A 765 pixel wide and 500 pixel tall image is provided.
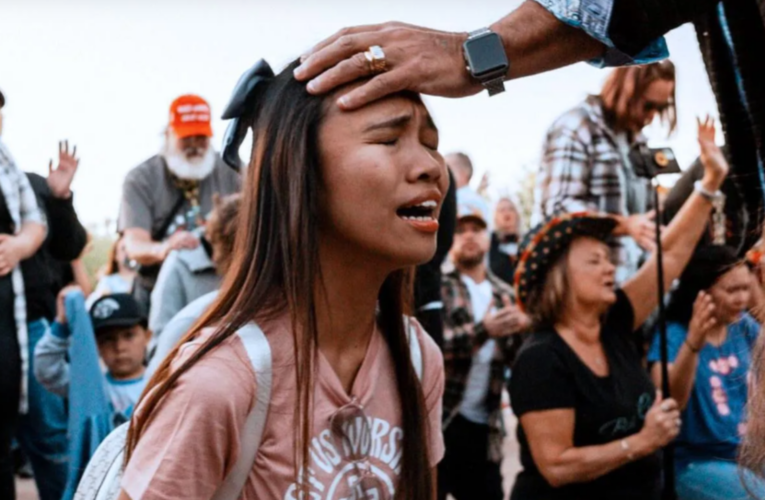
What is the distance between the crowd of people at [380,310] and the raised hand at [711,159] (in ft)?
0.05

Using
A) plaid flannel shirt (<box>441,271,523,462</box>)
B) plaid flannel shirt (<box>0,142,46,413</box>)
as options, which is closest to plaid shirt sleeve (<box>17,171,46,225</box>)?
plaid flannel shirt (<box>0,142,46,413</box>)

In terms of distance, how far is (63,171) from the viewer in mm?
4422

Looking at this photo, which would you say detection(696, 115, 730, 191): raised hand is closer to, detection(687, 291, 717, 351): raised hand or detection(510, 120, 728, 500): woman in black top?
detection(510, 120, 728, 500): woman in black top

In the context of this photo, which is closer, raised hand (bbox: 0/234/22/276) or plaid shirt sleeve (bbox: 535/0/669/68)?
plaid shirt sleeve (bbox: 535/0/669/68)

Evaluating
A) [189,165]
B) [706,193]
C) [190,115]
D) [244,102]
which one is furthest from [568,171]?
[244,102]

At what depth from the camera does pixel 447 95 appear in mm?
1966

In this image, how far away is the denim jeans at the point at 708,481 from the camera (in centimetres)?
386

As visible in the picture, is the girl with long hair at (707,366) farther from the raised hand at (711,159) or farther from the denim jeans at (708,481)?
the raised hand at (711,159)

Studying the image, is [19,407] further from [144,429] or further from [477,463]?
[144,429]

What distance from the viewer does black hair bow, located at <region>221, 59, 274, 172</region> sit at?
1.99 metres

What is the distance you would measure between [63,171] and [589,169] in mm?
2198

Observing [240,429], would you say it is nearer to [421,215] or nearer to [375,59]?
[421,215]

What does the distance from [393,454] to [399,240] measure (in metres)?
0.42

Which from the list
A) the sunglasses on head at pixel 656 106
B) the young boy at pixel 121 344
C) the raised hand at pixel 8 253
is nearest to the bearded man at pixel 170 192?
the young boy at pixel 121 344
